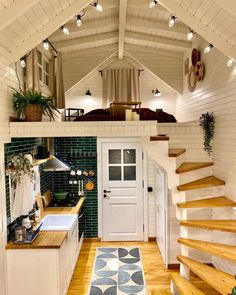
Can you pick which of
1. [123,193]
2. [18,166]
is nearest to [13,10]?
[18,166]

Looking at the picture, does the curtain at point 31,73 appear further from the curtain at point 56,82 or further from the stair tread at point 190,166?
the stair tread at point 190,166

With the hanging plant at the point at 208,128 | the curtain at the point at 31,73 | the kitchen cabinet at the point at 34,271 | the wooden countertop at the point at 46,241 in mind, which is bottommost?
the kitchen cabinet at the point at 34,271

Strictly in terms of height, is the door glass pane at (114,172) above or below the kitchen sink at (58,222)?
above

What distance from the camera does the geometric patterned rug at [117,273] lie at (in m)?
4.11

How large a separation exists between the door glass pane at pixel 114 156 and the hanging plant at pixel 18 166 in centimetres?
268

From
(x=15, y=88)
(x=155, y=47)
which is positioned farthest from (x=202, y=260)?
(x=155, y=47)

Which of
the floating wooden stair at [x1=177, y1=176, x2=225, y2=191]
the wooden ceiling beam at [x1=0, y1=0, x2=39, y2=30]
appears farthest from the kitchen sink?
the wooden ceiling beam at [x1=0, y1=0, x2=39, y2=30]

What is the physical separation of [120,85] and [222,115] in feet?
11.0

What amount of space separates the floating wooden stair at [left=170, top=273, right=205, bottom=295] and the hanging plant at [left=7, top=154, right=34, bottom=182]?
7.60 ft

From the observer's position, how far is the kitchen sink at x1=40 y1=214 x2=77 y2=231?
13.3ft

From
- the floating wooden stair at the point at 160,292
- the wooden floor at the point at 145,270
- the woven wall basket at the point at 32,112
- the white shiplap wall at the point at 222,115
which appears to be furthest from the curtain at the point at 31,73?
the floating wooden stair at the point at 160,292

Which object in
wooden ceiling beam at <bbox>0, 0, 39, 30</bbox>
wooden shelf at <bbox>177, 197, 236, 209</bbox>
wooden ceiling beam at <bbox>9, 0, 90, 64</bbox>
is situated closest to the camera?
wooden ceiling beam at <bbox>0, 0, 39, 30</bbox>

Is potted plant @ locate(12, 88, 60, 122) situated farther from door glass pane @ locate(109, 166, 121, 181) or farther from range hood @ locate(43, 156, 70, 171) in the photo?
door glass pane @ locate(109, 166, 121, 181)

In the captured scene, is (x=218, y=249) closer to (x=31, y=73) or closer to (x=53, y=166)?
(x=53, y=166)
